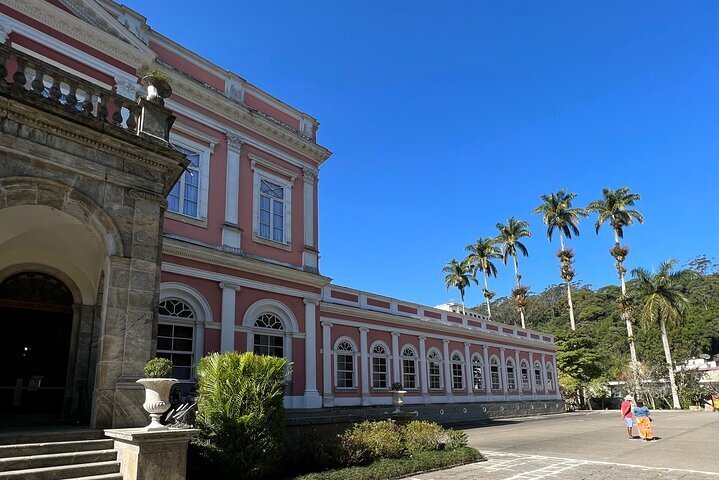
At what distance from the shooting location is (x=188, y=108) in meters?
15.2

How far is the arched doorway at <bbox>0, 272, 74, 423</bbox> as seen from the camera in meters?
9.39

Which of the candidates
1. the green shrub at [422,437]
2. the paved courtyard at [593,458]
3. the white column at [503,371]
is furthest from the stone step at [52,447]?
the white column at [503,371]

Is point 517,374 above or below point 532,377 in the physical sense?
above

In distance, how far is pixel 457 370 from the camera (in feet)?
87.6

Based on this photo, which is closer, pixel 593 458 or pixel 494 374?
pixel 593 458

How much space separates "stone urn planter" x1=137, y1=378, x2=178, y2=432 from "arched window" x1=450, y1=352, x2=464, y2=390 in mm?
21236

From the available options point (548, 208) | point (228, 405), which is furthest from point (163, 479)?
point (548, 208)

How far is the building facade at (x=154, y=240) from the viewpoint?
748cm

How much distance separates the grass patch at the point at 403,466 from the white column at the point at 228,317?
5922 millimetres

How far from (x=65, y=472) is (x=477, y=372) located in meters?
24.6

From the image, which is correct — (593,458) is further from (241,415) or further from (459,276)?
(459,276)

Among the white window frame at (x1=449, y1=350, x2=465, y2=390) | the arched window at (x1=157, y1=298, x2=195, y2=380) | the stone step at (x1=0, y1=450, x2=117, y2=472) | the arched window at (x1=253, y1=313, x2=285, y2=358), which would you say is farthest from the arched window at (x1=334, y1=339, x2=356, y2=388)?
the stone step at (x1=0, y1=450, x2=117, y2=472)

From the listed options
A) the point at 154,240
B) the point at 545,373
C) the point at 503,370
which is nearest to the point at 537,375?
the point at 545,373

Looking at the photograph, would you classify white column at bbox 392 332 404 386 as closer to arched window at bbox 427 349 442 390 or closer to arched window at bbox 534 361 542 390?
arched window at bbox 427 349 442 390
